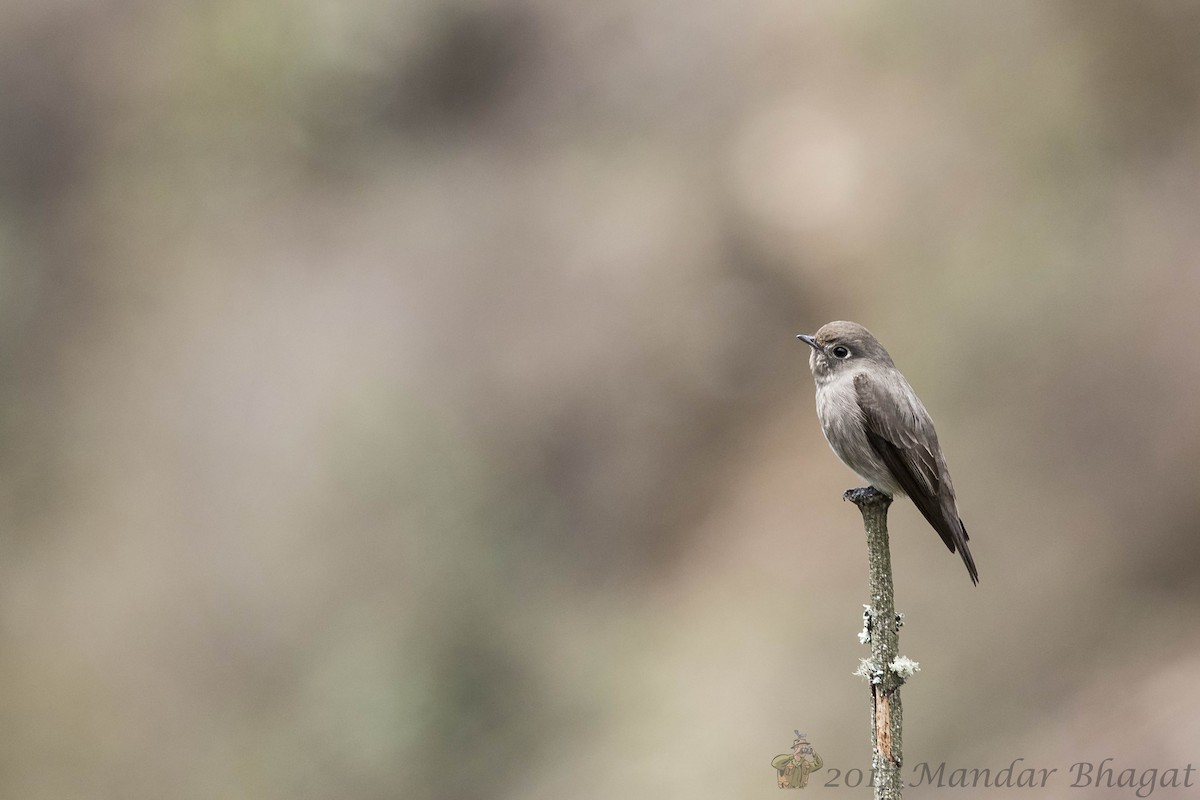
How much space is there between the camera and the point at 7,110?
1627cm

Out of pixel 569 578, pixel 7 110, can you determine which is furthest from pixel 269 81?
pixel 569 578

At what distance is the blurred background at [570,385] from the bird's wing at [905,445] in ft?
12.6

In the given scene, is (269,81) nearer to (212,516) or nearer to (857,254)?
(212,516)

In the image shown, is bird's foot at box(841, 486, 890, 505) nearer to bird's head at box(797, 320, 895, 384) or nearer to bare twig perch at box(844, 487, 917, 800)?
bird's head at box(797, 320, 895, 384)

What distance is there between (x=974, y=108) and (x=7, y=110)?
612 inches

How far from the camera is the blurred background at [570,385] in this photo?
31.8 feet

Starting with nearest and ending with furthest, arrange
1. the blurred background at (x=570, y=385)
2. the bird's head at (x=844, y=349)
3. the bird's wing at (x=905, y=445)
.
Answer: the bird's wing at (x=905, y=445) → the bird's head at (x=844, y=349) → the blurred background at (x=570, y=385)

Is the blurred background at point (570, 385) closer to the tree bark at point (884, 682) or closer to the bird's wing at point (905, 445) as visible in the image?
the bird's wing at point (905, 445)

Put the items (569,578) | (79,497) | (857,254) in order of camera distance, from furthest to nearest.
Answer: (79,497), (569,578), (857,254)

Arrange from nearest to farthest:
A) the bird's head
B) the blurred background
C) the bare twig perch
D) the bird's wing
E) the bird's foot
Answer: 1. the bare twig perch
2. the bird's foot
3. the bird's wing
4. the bird's head
5. the blurred background

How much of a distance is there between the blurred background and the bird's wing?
384 centimetres

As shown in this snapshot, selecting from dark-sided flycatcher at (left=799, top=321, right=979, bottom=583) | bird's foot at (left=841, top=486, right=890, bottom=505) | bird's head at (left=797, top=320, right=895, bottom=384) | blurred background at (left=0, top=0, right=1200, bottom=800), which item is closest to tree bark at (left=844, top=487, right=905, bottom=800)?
bird's foot at (left=841, top=486, right=890, bottom=505)

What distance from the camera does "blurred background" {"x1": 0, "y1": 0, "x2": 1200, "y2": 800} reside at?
9695 millimetres

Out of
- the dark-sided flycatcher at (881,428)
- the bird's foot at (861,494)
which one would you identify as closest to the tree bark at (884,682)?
the bird's foot at (861,494)
